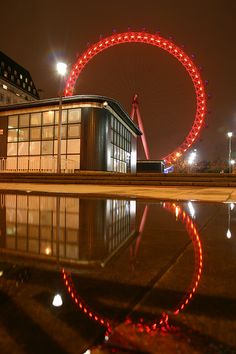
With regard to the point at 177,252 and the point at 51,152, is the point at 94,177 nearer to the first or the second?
the point at 51,152

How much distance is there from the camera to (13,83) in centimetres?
7769

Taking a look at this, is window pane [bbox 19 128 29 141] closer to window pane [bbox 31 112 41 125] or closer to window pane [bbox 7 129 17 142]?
window pane [bbox 7 129 17 142]

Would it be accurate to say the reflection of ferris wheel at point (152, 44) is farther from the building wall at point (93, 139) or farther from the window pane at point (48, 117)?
the building wall at point (93, 139)

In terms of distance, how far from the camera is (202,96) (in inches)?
1399

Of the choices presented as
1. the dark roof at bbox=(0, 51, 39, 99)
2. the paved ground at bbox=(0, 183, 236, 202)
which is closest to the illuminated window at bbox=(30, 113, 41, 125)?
the paved ground at bbox=(0, 183, 236, 202)

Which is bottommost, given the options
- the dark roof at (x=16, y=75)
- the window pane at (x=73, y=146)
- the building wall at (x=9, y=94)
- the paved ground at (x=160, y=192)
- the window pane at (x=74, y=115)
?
the paved ground at (x=160, y=192)

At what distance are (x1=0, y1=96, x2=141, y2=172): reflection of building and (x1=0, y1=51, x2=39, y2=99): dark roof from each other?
160 feet

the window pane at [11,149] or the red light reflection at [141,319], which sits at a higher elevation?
the window pane at [11,149]

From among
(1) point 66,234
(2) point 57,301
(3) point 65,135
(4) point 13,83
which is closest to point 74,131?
(3) point 65,135

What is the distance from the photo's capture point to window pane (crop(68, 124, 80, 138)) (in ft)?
93.2

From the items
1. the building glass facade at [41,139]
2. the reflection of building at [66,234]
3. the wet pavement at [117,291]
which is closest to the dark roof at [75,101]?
the building glass facade at [41,139]

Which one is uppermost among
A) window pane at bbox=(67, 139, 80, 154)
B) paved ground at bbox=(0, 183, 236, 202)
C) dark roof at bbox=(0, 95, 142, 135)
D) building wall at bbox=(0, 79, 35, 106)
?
building wall at bbox=(0, 79, 35, 106)

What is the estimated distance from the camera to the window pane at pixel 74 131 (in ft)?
93.2

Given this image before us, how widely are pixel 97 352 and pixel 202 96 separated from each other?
3688 centimetres
